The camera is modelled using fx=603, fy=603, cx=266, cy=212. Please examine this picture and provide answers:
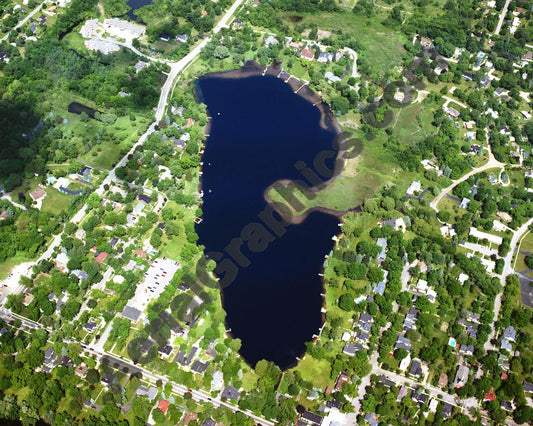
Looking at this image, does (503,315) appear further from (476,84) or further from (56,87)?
(56,87)

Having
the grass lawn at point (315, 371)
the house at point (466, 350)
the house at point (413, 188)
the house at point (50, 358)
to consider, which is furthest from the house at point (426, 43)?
the house at point (50, 358)

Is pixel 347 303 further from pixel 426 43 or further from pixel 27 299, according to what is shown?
pixel 426 43

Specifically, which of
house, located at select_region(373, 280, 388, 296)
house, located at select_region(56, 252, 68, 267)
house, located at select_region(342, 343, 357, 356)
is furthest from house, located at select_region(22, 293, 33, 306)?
house, located at select_region(373, 280, 388, 296)

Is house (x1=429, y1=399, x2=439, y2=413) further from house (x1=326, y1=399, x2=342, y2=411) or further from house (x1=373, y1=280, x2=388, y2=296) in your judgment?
house (x1=373, y1=280, x2=388, y2=296)

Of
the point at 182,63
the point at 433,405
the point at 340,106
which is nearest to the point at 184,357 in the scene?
the point at 433,405

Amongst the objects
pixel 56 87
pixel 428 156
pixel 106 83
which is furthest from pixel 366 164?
pixel 56 87
